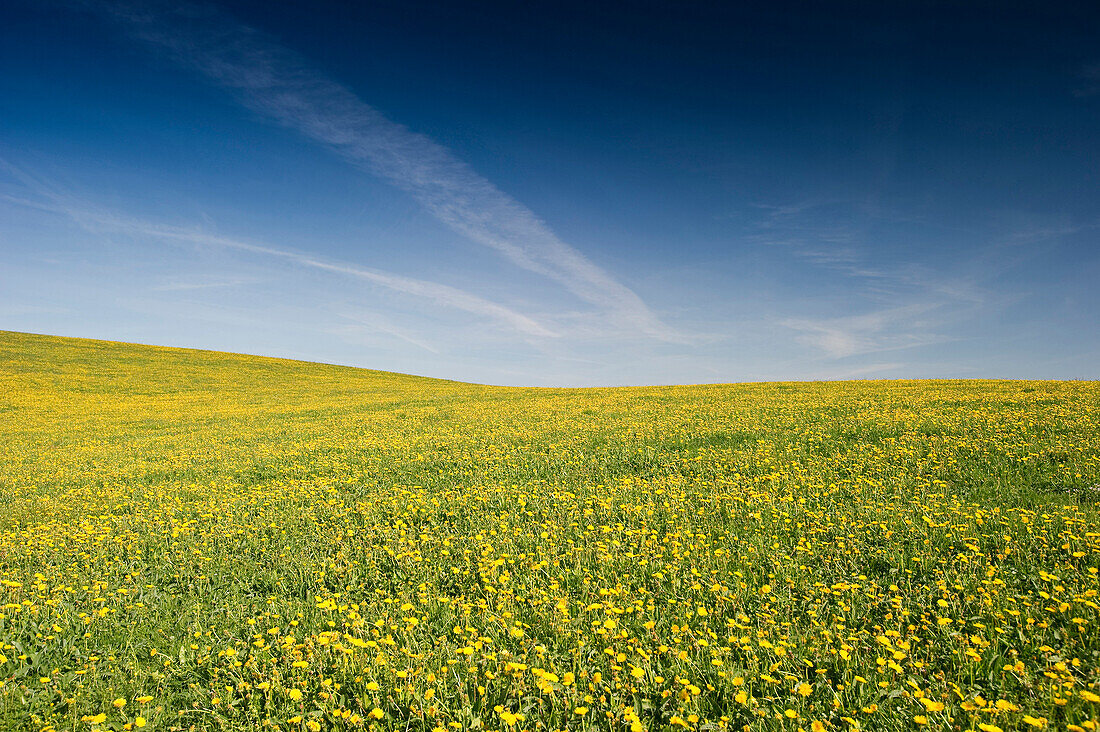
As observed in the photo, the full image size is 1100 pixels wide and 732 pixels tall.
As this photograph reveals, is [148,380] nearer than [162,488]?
No

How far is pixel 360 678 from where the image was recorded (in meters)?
4.72

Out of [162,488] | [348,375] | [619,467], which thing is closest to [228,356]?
[348,375]

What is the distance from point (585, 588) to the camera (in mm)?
6219

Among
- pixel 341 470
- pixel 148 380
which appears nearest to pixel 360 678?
pixel 341 470

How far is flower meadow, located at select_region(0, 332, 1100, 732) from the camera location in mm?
4293

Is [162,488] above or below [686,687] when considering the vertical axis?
below

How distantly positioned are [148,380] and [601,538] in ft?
176

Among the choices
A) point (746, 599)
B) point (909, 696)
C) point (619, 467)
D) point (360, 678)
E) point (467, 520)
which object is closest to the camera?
point (909, 696)

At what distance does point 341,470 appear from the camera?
13961 millimetres

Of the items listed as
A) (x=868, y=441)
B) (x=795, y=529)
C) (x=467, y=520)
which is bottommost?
(x=467, y=520)

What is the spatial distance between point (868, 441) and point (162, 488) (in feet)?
55.6

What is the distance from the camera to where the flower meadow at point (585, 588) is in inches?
169

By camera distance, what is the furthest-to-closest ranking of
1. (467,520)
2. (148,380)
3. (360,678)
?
1. (148,380)
2. (467,520)
3. (360,678)

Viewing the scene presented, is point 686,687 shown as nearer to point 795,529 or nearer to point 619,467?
point 795,529
